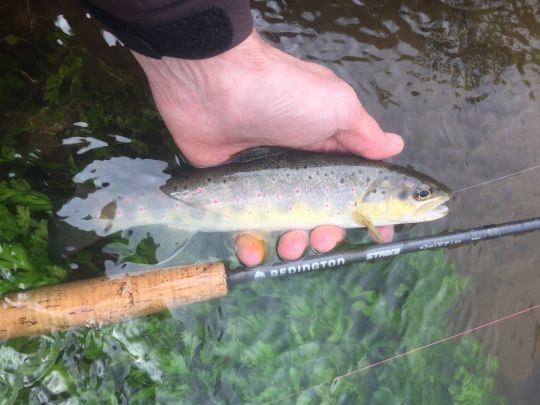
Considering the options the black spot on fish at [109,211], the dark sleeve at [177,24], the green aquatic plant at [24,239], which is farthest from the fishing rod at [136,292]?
the dark sleeve at [177,24]

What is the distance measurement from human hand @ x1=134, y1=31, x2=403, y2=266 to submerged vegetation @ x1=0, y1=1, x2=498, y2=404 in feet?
0.73

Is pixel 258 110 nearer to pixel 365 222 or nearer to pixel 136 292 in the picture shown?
pixel 365 222

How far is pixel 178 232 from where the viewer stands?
2.79 metres

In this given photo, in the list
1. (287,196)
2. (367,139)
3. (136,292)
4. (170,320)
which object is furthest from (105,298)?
(367,139)

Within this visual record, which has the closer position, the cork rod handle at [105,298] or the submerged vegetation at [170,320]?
the cork rod handle at [105,298]

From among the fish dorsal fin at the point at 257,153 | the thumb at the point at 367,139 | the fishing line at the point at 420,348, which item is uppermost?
the thumb at the point at 367,139

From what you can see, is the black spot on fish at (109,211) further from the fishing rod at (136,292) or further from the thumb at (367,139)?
the thumb at (367,139)

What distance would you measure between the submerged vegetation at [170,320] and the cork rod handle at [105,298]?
0.12m

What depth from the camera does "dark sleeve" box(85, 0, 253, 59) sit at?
1912mm

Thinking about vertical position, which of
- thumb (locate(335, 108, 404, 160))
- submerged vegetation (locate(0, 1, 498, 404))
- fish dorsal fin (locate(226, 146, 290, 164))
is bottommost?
submerged vegetation (locate(0, 1, 498, 404))

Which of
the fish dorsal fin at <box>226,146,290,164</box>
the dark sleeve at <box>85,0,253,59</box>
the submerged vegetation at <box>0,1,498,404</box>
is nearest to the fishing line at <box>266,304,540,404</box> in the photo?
the submerged vegetation at <box>0,1,498,404</box>

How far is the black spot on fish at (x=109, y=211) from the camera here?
8.61ft

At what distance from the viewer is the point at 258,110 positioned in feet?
8.52

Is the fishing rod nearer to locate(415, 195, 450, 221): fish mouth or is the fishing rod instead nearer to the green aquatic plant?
the green aquatic plant
